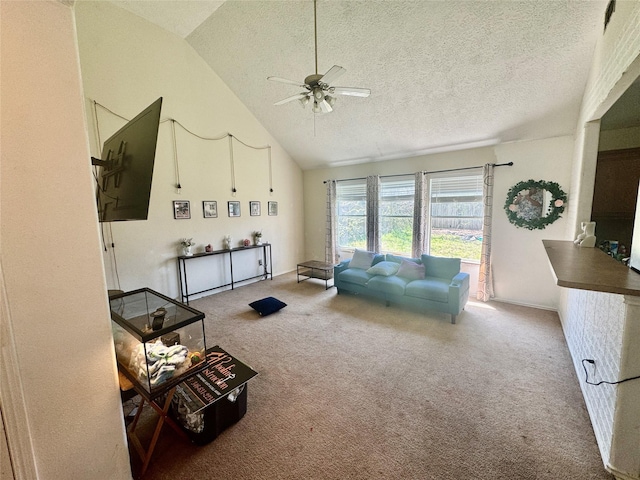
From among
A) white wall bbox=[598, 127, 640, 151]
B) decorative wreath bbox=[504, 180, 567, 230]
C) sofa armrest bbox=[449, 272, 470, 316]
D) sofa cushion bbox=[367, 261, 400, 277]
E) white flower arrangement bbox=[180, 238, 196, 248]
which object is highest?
white wall bbox=[598, 127, 640, 151]

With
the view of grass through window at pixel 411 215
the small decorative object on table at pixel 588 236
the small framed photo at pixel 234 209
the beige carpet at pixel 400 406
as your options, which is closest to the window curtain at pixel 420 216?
the view of grass through window at pixel 411 215

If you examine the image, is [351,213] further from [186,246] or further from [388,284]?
[186,246]

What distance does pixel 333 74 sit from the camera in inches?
87.9

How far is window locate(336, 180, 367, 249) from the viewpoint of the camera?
19.0 ft

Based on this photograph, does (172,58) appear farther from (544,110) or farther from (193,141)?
(544,110)

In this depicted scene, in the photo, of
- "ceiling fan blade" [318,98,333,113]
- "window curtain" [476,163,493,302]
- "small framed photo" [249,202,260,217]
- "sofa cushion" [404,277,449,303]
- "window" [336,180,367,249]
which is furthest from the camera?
"window" [336,180,367,249]

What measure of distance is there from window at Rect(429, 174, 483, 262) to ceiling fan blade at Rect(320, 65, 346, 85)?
124 inches

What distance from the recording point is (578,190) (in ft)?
9.49

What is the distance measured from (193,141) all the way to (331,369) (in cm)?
413

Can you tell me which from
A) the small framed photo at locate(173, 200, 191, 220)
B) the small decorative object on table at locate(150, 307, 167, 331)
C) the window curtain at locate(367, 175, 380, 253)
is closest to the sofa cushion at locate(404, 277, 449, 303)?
the window curtain at locate(367, 175, 380, 253)

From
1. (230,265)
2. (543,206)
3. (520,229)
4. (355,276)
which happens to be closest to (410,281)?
(355,276)

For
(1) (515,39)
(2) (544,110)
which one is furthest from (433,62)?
(2) (544,110)

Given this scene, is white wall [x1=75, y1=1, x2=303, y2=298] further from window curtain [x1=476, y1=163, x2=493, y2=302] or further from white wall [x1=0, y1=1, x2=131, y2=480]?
window curtain [x1=476, y1=163, x2=493, y2=302]

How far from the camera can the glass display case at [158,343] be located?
140cm
